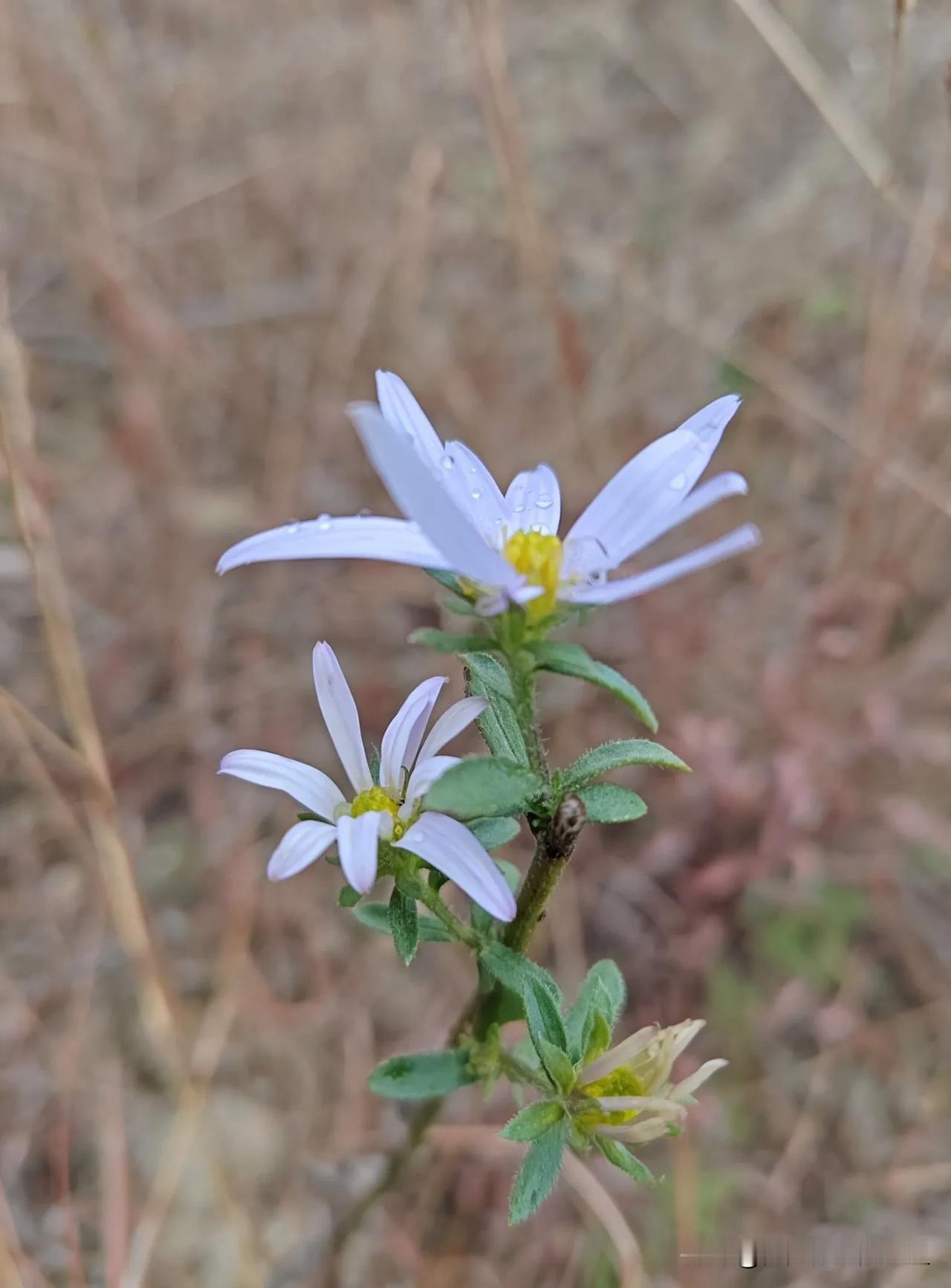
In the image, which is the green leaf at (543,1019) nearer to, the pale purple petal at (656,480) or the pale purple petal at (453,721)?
the pale purple petal at (453,721)

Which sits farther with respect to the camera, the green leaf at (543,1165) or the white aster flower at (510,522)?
the green leaf at (543,1165)

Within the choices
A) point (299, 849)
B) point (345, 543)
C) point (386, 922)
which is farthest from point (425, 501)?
point (386, 922)

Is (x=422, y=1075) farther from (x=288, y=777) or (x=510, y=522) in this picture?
(x=510, y=522)

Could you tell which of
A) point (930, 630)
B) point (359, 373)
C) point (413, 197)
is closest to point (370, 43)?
point (413, 197)

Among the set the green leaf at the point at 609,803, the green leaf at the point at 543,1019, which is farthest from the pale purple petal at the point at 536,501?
the green leaf at the point at 543,1019

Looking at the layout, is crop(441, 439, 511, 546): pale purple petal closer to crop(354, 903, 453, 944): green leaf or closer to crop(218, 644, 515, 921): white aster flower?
crop(218, 644, 515, 921): white aster flower
